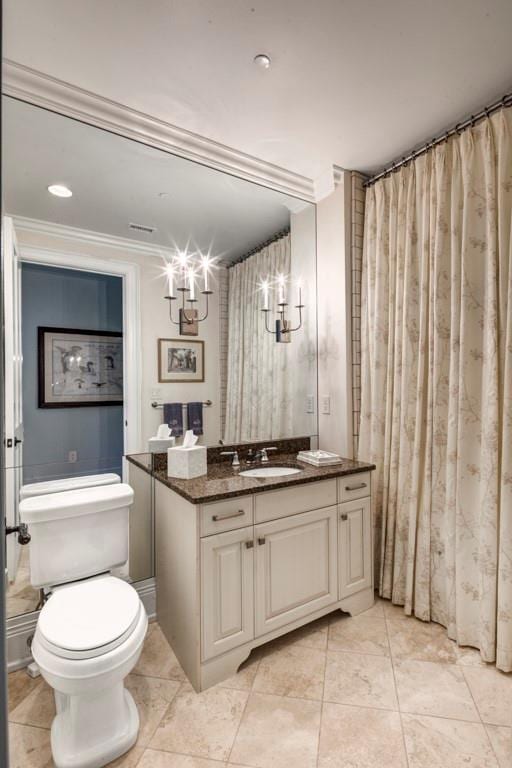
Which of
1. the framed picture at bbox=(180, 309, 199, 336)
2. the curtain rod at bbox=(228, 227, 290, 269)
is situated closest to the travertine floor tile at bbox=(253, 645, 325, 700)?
the framed picture at bbox=(180, 309, 199, 336)

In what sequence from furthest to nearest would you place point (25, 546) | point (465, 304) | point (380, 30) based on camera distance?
point (465, 304) < point (25, 546) < point (380, 30)

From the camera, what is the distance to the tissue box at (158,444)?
2178 millimetres

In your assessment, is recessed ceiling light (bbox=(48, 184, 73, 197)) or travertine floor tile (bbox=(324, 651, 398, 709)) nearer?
travertine floor tile (bbox=(324, 651, 398, 709))

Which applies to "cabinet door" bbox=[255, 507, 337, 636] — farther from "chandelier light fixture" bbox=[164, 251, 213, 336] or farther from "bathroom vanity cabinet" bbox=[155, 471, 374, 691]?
"chandelier light fixture" bbox=[164, 251, 213, 336]

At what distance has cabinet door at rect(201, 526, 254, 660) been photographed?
1698 millimetres

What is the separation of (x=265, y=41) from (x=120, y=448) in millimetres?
1929

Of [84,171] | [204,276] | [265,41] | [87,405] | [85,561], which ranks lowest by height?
[85,561]

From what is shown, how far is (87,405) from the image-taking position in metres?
2.11

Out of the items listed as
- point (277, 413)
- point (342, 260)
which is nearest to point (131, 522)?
point (277, 413)

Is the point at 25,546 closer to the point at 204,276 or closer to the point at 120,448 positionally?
the point at 120,448

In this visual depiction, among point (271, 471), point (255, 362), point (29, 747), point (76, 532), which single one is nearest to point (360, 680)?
point (271, 471)

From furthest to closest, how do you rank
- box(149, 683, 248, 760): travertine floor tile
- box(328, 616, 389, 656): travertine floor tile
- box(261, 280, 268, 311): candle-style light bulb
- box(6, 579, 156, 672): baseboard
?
box(261, 280, 268, 311): candle-style light bulb → box(328, 616, 389, 656): travertine floor tile → box(6, 579, 156, 672): baseboard → box(149, 683, 248, 760): travertine floor tile

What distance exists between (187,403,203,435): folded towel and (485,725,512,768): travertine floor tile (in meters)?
1.77

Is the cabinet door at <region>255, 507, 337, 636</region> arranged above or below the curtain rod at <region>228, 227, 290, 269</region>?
below
